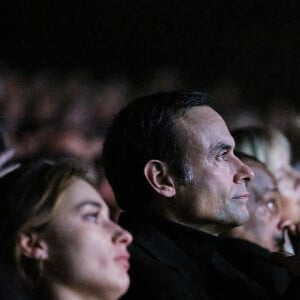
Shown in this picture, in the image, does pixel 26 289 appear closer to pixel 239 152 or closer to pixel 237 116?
pixel 239 152

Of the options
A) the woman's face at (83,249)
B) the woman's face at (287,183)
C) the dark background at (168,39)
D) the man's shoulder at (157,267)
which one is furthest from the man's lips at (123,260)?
the dark background at (168,39)

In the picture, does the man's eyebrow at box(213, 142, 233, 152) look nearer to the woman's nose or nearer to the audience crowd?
the audience crowd

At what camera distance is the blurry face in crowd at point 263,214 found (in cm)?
169

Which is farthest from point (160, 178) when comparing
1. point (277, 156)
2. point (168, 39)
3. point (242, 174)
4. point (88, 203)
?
point (168, 39)

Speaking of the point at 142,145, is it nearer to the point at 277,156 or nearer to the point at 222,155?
the point at 222,155

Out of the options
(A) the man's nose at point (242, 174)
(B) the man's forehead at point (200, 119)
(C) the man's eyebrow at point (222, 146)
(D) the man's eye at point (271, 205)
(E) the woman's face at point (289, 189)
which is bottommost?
(E) the woman's face at point (289, 189)

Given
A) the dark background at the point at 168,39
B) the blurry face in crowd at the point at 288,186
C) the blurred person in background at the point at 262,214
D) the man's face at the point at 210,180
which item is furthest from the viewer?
the dark background at the point at 168,39

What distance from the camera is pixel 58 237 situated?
1.13 metres

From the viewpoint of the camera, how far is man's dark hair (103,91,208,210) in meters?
1.38

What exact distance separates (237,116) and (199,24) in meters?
0.32

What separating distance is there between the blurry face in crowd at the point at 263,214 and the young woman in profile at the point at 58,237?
0.56 metres

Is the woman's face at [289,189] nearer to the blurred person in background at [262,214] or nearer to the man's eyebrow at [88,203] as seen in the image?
the blurred person in background at [262,214]

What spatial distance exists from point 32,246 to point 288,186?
0.91 m

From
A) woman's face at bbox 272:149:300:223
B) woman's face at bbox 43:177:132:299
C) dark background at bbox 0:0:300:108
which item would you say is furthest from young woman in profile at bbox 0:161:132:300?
dark background at bbox 0:0:300:108
